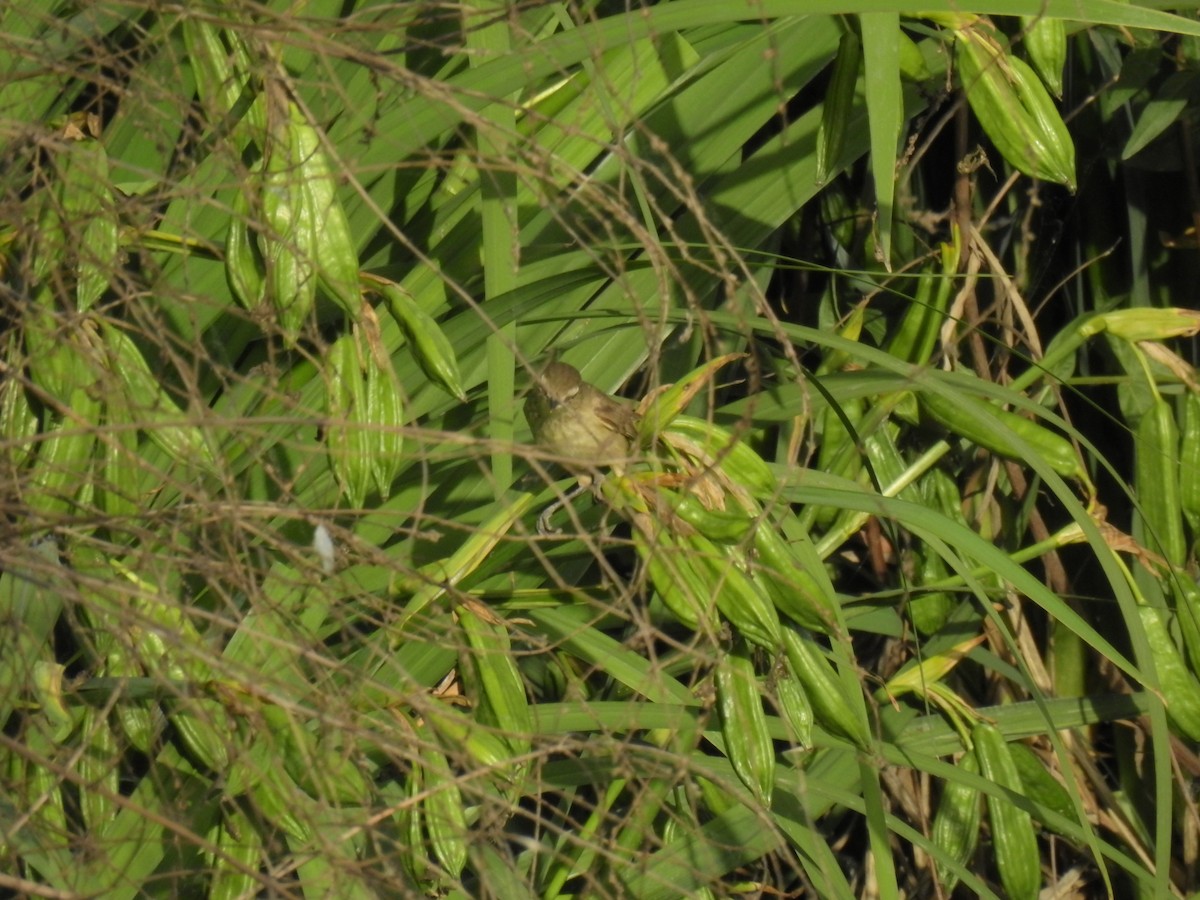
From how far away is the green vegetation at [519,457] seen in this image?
80 cm

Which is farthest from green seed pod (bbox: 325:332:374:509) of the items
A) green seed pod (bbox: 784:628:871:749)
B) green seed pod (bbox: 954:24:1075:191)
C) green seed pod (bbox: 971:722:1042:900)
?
green seed pod (bbox: 971:722:1042:900)

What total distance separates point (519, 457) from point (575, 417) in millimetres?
96

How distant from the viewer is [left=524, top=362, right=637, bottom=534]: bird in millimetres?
1034

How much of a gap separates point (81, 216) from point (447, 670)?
0.46m

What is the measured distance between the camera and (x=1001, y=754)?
110 cm

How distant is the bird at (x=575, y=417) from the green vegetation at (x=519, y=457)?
0.04m

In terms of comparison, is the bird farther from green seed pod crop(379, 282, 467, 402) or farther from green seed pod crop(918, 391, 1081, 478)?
green seed pod crop(918, 391, 1081, 478)

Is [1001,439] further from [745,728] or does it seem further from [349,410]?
[349,410]

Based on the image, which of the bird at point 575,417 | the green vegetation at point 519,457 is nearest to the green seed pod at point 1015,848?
the green vegetation at point 519,457

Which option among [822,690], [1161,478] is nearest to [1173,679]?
[1161,478]

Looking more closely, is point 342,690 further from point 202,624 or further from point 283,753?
point 202,624

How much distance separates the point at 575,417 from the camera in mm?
1126

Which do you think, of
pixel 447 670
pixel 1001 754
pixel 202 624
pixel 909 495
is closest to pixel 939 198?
pixel 909 495

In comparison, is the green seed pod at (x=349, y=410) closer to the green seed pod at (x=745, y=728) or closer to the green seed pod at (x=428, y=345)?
the green seed pod at (x=428, y=345)
